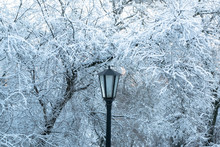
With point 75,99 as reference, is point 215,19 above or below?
above

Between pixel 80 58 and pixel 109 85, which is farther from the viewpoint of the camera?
pixel 80 58

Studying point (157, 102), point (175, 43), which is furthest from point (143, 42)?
point (157, 102)

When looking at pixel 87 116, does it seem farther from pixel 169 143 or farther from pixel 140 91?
pixel 169 143

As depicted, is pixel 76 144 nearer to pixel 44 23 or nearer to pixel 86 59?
pixel 86 59

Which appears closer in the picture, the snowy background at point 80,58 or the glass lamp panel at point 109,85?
the glass lamp panel at point 109,85

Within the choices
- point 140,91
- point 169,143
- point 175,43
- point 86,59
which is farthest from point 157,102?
point 169,143

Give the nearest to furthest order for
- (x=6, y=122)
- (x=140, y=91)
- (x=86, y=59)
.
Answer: (x=6, y=122), (x=86, y=59), (x=140, y=91)

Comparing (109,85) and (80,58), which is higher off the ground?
(80,58)

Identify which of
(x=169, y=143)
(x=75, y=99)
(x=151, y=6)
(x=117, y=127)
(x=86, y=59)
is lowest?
(x=169, y=143)

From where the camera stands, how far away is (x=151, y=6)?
6848 millimetres

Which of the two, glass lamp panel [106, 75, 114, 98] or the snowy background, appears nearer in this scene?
glass lamp panel [106, 75, 114, 98]

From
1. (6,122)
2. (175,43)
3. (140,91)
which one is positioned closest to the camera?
(175,43)

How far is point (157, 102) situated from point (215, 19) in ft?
10.8

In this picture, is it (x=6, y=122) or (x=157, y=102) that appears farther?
(x=157, y=102)
